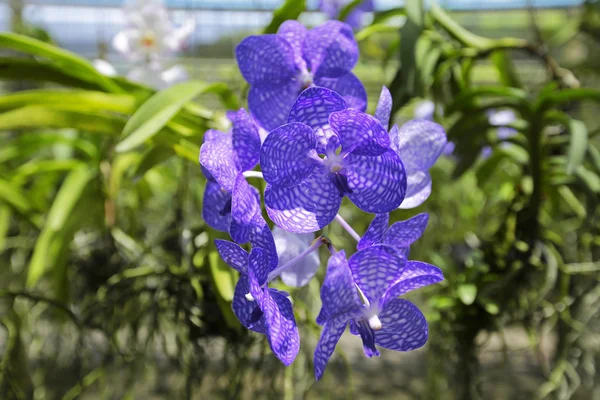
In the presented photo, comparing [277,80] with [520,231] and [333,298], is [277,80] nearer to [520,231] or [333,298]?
[333,298]

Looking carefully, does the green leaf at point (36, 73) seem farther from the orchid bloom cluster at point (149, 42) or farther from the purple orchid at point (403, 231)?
the purple orchid at point (403, 231)

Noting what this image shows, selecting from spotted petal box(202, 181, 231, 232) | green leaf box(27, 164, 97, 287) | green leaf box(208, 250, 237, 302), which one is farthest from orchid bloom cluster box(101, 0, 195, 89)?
spotted petal box(202, 181, 231, 232)

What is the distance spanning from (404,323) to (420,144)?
13cm

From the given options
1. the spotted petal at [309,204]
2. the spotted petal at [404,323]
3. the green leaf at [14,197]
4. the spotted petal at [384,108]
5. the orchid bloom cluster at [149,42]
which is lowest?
the green leaf at [14,197]

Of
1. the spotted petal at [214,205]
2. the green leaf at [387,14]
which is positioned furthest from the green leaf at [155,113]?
the green leaf at [387,14]

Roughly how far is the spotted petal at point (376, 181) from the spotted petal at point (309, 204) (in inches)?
0.5

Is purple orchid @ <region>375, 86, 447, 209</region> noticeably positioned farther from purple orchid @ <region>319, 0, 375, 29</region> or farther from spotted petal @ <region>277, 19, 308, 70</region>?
purple orchid @ <region>319, 0, 375, 29</region>

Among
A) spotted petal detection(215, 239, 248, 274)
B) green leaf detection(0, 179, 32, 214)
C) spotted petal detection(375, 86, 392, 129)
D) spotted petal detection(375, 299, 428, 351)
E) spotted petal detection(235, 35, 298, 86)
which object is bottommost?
green leaf detection(0, 179, 32, 214)

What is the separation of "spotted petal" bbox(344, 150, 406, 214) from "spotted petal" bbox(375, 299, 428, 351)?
0.05 meters

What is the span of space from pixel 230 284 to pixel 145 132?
0.17 meters

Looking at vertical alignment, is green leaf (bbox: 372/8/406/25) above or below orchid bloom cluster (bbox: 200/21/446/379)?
below

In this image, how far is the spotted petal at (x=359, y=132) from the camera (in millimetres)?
247

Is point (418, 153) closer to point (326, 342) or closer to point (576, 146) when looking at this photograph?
point (326, 342)

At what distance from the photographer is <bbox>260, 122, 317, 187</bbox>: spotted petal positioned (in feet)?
0.82
